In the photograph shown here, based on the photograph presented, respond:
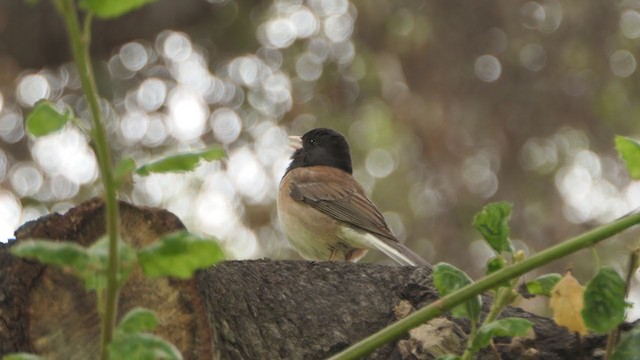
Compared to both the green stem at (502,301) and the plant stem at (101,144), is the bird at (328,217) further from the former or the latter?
the plant stem at (101,144)

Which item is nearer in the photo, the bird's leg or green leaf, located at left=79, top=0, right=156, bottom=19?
green leaf, located at left=79, top=0, right=156, bottom=19

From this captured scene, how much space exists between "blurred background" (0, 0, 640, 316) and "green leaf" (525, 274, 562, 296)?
4.51 m

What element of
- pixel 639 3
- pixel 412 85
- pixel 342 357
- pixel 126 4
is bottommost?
pixel 342 357

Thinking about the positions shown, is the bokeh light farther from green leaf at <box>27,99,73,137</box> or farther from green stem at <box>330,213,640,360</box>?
green leaf at <box>27,99,73,137</box>

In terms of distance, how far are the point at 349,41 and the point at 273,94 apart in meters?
0.60

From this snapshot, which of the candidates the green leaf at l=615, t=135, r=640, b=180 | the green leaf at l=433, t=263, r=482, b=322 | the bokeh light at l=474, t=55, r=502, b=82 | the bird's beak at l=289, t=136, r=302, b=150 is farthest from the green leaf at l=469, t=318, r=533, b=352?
the bokeh light at l=474, t=55, r=502, b=82

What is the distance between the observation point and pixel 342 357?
1030mm

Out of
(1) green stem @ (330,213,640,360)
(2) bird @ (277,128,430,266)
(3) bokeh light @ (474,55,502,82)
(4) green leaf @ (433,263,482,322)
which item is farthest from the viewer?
(3) bokeh light @ (474,55,502,82)

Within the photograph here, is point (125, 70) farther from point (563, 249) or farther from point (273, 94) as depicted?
point (563, 249)

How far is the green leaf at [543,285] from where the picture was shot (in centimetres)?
124

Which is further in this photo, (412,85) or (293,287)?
(412,85)

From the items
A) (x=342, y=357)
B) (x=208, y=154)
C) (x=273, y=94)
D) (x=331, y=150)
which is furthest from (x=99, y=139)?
(x=273, y=94)

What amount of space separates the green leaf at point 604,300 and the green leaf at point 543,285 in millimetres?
109

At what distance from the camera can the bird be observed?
426cm
